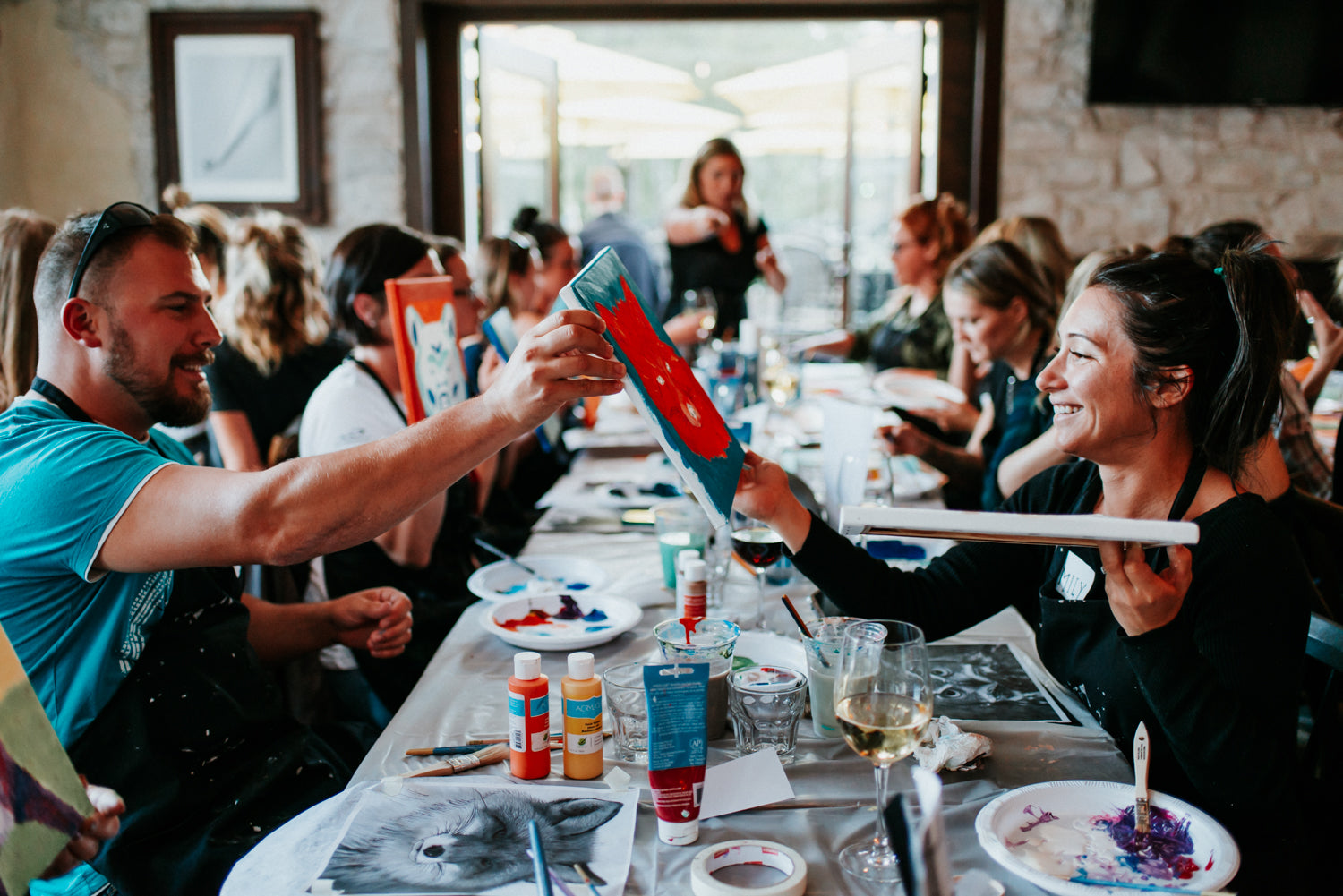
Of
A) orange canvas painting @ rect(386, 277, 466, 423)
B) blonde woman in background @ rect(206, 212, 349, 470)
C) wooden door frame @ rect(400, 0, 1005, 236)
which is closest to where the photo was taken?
orange canvas painting @ rect(386, 277, 466, 423)

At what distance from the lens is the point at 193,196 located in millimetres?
5484

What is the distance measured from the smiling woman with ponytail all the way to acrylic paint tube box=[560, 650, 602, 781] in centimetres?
42

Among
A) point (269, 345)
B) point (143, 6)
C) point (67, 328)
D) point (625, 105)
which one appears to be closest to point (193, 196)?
point (143, 6)

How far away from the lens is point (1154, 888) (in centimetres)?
92

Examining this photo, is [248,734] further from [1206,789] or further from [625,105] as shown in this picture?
[625,105]

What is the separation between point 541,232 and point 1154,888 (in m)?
3.72

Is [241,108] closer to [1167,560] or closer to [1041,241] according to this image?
[1041,241]

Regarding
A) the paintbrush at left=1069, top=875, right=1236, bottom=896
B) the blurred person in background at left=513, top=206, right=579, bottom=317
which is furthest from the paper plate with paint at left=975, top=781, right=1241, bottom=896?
the blurred person in background at left=513, top=206, right=579, bottom=317

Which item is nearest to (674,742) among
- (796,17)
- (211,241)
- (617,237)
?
(211,241)

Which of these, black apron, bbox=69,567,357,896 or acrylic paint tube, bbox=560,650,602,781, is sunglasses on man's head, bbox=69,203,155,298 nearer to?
black apron, bbox=69,567,357,896

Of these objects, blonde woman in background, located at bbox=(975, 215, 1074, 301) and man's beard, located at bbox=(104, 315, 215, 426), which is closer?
man's beard, located at bbox=(104, 315, 215, 426)

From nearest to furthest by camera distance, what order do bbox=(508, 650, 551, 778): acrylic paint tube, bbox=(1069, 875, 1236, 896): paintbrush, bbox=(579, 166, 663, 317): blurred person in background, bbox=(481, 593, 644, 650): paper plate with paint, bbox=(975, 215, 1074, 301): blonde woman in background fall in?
bbox=(1069, 875, 1236, 896): paintbrush
bbox=(508, 650, 551, 778): acrylic paint tube
bbox=(481, 593, 644, 650): paper plate with paint
bbox=(975, 215, 1074, 301): blonde woman in background
bbox=(579, 166, 663, 317): blurred person in background

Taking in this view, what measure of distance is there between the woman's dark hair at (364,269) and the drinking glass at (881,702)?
1692 mm

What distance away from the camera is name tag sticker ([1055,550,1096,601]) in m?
1.42
